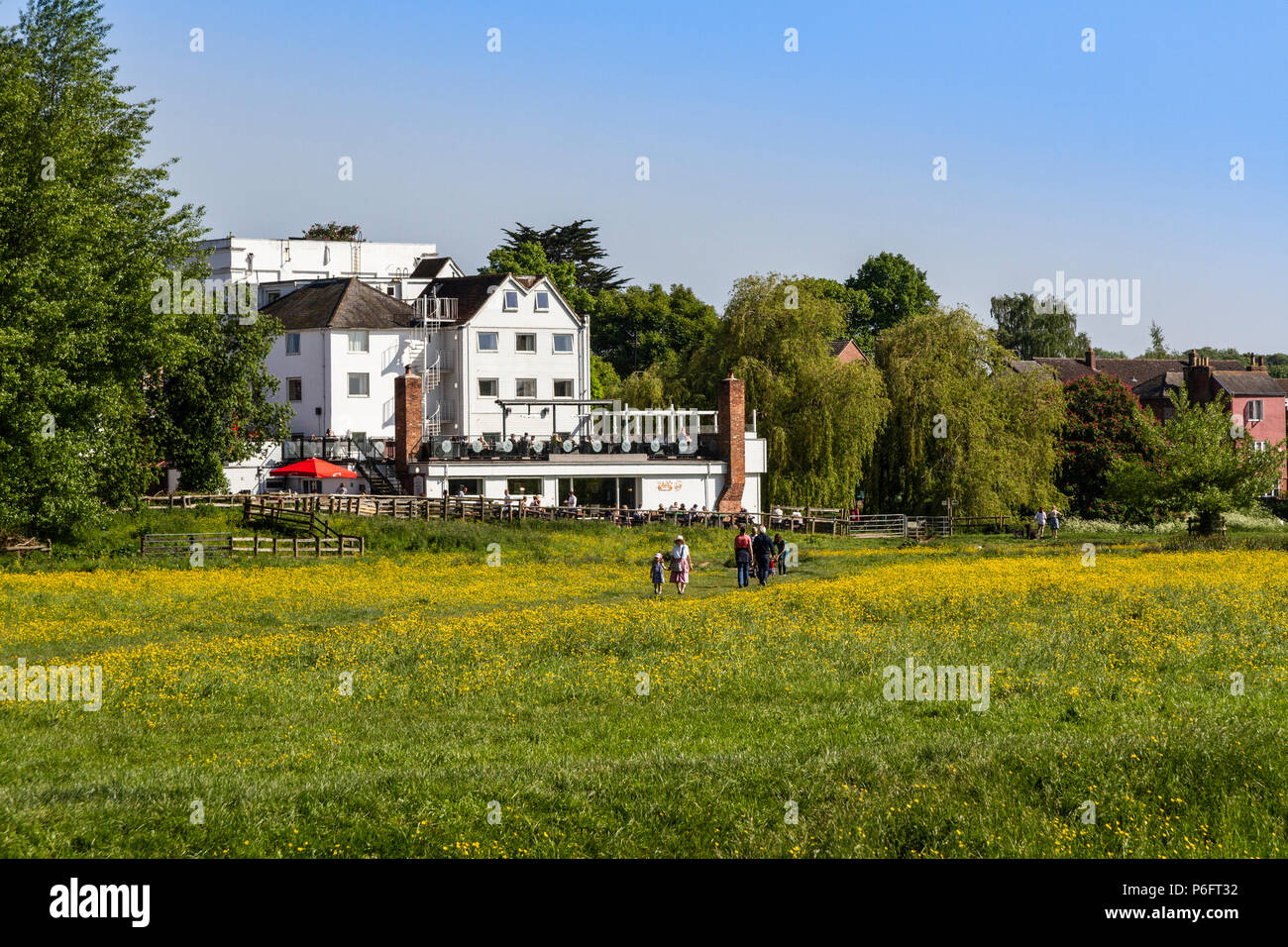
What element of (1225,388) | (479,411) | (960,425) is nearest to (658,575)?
(960,425)

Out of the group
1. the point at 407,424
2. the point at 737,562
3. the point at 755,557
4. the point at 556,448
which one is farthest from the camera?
the point at 556,448

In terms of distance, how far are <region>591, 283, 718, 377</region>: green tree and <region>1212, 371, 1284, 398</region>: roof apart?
42.6m

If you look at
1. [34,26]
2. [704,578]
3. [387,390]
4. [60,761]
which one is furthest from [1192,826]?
[387,390]

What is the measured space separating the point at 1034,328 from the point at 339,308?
78.3m

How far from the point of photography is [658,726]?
18344 mm

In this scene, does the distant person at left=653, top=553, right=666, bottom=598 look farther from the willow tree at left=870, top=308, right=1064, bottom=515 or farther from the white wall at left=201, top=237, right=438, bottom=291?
the white wall at left=201, top=237, right=438, bottom=291

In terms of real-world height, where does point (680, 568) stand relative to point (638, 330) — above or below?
below

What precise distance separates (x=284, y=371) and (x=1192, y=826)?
71.6 m

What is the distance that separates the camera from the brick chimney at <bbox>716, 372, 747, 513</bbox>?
69.4 metres

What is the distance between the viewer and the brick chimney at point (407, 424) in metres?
65.8

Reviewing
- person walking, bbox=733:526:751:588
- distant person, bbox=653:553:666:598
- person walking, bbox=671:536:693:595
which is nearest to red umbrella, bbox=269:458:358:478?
person walking, bbox=733:526:751:588
